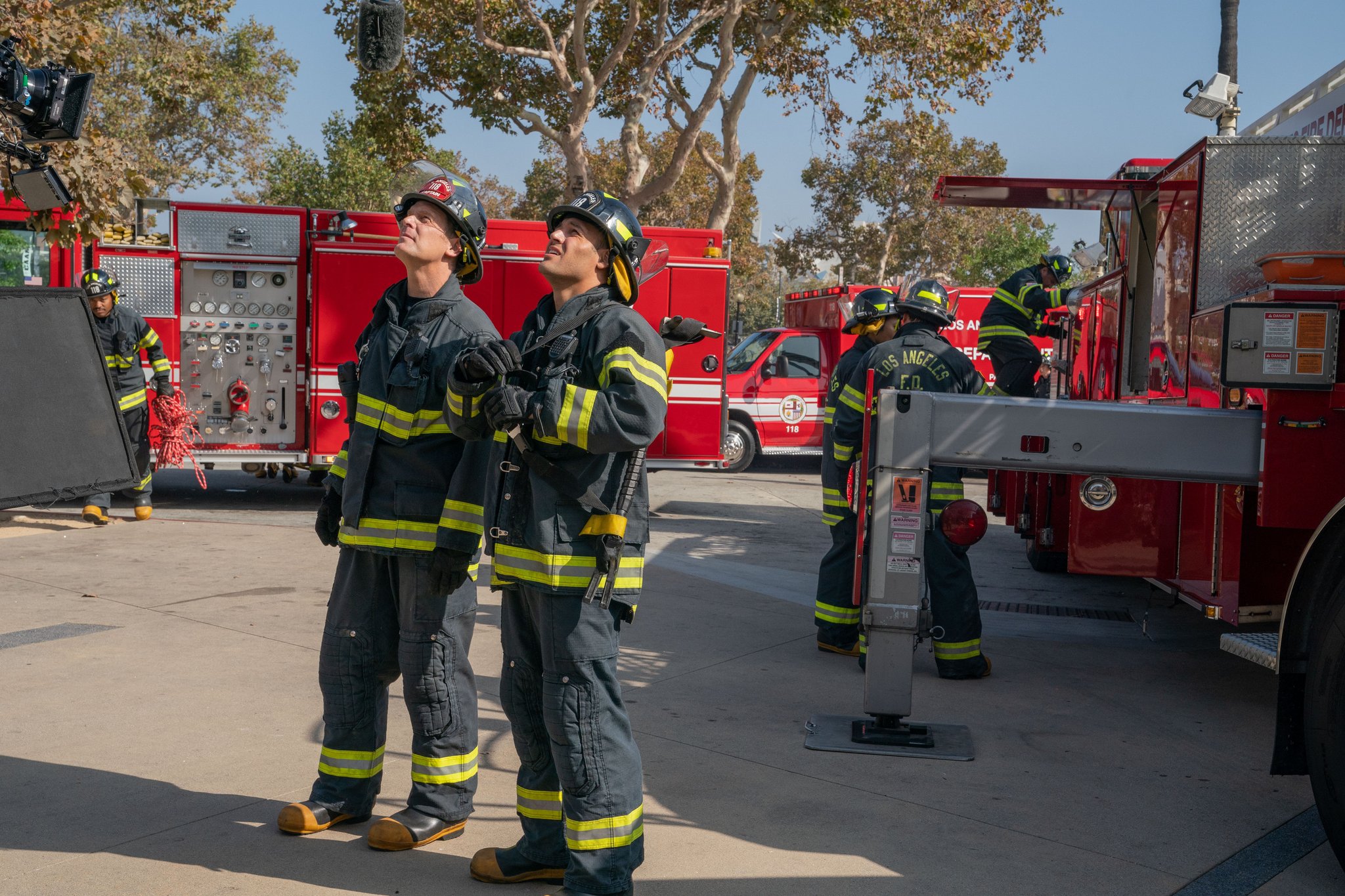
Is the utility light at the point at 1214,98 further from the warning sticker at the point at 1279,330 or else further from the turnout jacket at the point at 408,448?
the turnout jacket at the point at 408,448

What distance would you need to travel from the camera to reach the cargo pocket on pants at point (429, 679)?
3607mm

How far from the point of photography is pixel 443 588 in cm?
350

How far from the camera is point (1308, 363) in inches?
152

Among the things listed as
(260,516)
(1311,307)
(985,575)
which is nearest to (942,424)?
(1311,307)

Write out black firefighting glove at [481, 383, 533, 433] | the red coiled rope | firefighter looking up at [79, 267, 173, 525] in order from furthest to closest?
the red coiled rope, firefighter looking up at [79, 267, 173, 525], black firefighting glove at [481, 383, 533, 433]

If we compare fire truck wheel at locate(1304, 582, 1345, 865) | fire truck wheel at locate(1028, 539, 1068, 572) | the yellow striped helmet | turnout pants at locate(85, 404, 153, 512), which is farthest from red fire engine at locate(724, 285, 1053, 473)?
the yellow striped helmet

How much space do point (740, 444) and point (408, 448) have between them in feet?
40.8

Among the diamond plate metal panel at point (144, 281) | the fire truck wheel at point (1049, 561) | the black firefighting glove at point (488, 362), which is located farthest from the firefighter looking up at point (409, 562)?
the diamond plate metal panel at point (144, 281)

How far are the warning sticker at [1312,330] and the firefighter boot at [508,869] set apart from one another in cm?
281

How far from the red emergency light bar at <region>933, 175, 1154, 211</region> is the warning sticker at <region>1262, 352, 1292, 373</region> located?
2.27 meters

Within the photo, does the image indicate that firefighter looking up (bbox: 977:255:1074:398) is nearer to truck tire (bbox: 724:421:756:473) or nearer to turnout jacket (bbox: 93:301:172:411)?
truck tire (bbox: 724:421:756:473)

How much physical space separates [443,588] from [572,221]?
1.11 meters

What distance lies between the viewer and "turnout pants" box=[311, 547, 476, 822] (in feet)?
11.9

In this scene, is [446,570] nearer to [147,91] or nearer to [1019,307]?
[1019,307]
